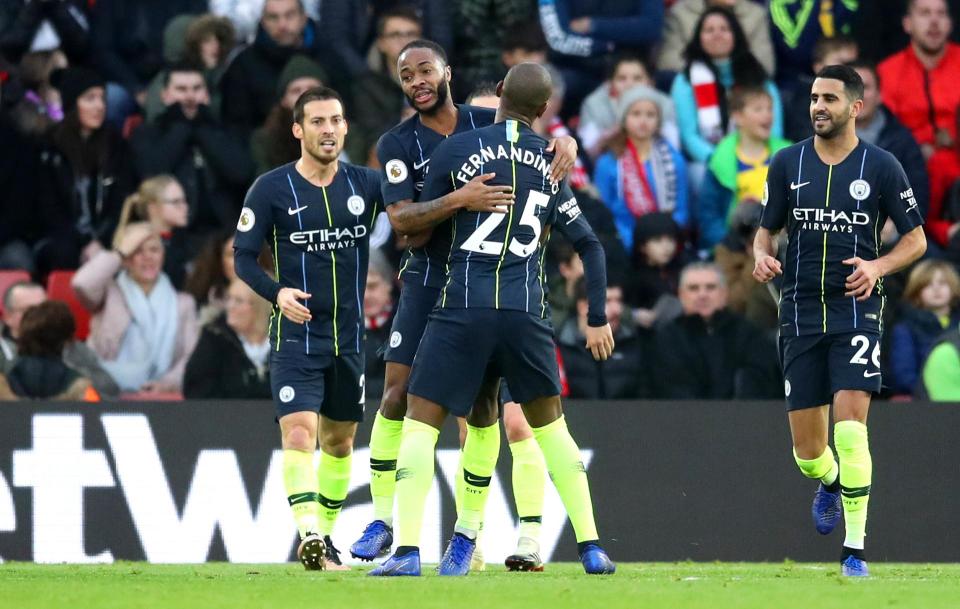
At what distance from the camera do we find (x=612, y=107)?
50.4 feet

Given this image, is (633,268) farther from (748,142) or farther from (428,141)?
(428,141)

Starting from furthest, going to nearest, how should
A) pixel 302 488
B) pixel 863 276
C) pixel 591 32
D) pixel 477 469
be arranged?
pixel 591 32, pixel 302 488, pixel 863 276, pixel 477 469

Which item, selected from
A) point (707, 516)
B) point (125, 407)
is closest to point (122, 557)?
point (125, 407)

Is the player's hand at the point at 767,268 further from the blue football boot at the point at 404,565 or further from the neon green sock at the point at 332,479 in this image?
the neon green sock at the point at 332,479

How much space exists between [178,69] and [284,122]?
1.07 meters

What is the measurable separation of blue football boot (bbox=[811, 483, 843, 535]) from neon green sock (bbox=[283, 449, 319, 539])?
9.04 ft

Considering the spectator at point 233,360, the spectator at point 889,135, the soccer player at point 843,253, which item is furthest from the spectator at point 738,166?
the soccer player at point 843,253

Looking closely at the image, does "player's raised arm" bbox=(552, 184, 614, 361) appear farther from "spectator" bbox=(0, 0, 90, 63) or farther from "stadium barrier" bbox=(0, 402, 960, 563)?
"spectator" bbox=(0, 0, 90, 63)

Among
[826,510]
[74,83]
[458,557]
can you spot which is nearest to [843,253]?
[826,510]

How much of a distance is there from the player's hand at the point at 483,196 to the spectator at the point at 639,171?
6.28 meters

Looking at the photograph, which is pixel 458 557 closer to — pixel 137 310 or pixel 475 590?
pixel 475 590

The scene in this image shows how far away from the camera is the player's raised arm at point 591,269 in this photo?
893 centimetres

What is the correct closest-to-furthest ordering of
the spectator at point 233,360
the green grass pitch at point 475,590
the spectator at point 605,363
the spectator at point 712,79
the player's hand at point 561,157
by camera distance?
the green grass pitch at point 475,590 → the player's hand at point 561,157 → the spectator at point 233,360 → the spectator at point 605,363 → the spectator at point 712,79

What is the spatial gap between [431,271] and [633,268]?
5.15 m
